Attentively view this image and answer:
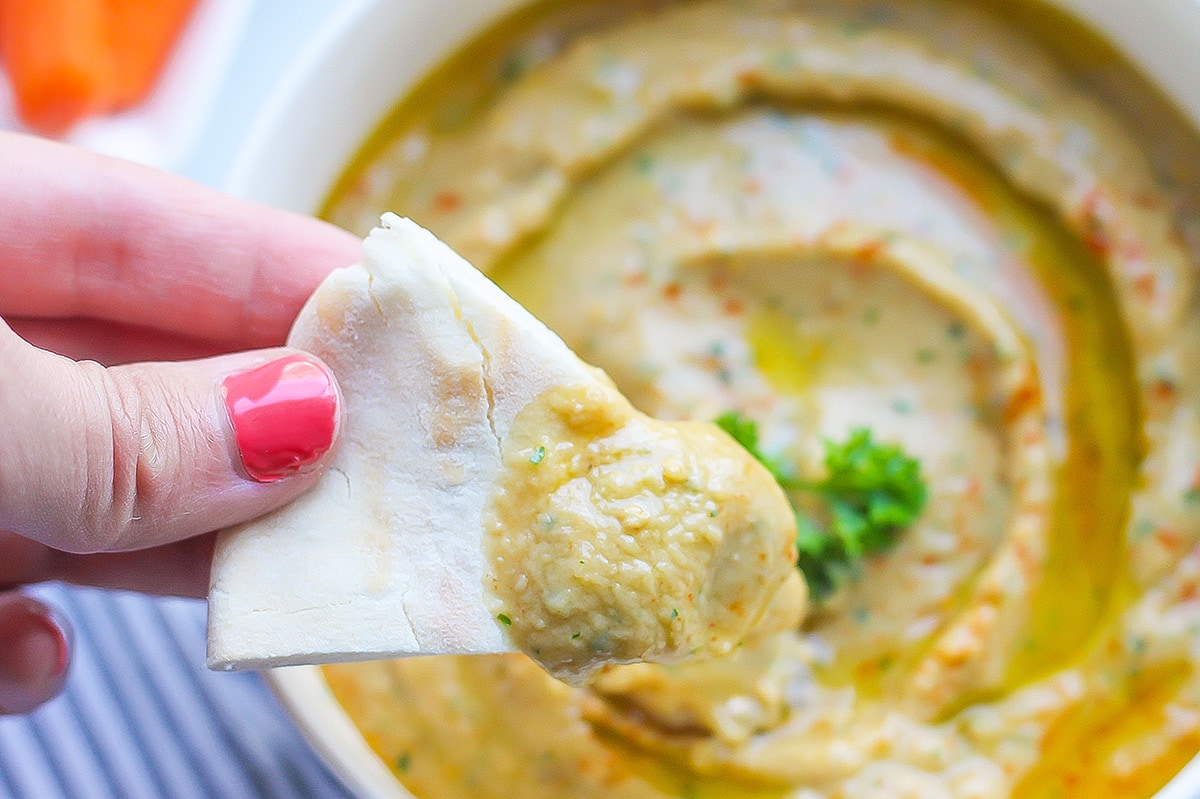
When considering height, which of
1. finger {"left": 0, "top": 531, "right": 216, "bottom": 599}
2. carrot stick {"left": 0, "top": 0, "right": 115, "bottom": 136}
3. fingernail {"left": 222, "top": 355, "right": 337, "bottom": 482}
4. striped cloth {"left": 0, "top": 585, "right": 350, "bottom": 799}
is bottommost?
striped cloth {"left": 0, "top": 585, "right": 350, "bottom": 799}

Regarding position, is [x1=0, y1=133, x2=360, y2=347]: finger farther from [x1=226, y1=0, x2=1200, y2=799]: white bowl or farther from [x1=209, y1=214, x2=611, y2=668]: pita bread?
[x1=209, y1=214, x2=611, y2=668]: pita bread

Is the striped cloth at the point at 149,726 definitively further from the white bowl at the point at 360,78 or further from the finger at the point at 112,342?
the finger at the point at 112,342

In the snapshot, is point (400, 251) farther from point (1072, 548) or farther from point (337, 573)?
point (1072, 548)

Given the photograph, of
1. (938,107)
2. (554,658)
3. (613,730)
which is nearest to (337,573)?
(554,658)

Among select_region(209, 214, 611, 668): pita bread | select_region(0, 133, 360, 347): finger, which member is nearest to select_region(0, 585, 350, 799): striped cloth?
select_region(0, 133, 360, 347): finger

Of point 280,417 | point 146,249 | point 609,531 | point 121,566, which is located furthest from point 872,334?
point 121,566

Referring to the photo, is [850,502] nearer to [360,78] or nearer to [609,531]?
[609,531]

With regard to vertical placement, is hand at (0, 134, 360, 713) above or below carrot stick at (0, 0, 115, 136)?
below
